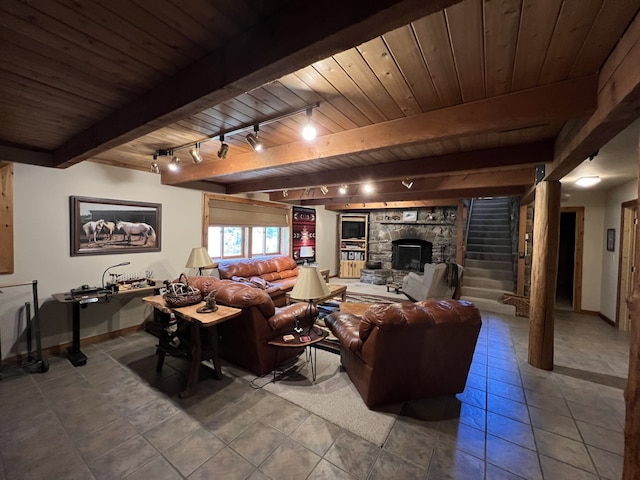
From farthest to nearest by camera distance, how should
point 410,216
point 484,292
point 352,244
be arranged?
1. point 352,244
2. point 410,216
3. point 484,292

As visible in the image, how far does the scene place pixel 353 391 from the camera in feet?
8.14

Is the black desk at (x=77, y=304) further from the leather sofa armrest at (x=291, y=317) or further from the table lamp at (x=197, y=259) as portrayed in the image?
the leather sofa armrest at (x=291, y=317)

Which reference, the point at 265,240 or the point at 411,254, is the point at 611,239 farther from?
the point at 265,240

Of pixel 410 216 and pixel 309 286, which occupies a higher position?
pixel 410 216

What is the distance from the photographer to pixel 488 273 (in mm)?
6238

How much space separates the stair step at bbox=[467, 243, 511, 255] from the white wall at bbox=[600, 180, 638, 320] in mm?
1991

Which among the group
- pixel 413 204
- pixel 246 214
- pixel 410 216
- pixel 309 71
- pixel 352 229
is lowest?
pixel 352 229

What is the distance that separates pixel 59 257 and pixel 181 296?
6.32ft

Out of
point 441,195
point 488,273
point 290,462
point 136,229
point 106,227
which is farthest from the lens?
point 488,273

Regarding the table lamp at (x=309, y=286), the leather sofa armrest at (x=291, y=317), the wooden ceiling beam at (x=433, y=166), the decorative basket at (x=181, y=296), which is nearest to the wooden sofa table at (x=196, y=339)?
the decorative basket at (x=181, y=296)

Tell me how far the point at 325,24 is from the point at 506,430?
2.83m

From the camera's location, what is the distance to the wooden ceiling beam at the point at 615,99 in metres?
1.15

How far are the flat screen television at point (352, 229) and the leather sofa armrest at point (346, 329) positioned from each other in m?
5.99

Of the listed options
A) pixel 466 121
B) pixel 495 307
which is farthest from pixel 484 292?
pixel 466 121
